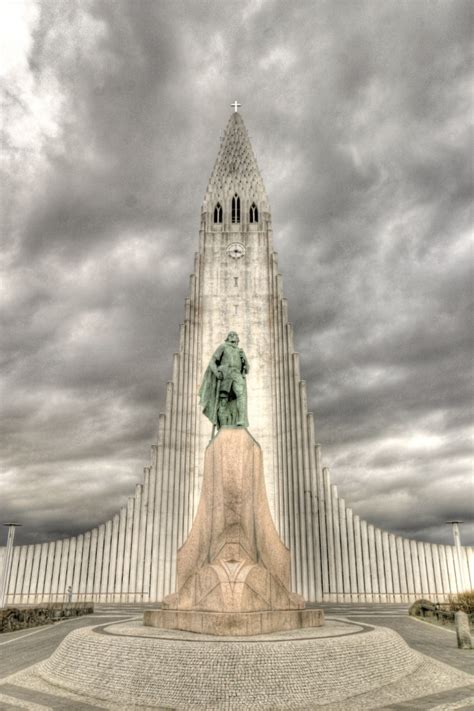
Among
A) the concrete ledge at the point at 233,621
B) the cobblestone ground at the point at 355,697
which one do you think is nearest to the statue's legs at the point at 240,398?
the concrete ledge at the point at 233,621

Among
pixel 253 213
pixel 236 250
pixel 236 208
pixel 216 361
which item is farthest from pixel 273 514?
pixel 236 208

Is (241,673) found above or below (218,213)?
below

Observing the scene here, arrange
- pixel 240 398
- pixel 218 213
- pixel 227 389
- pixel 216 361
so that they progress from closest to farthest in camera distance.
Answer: pixel 240 398 < pixel 227 389 < pixel 216 361 < pixel 218 213

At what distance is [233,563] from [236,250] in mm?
29325

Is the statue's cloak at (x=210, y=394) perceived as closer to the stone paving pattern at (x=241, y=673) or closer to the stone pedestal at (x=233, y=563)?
the stone pedestal at (x=233, y=563)

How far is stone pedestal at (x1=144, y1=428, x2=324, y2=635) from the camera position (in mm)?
8203

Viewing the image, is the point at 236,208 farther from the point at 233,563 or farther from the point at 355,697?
the point at 355,697

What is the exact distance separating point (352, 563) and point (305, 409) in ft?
28.9

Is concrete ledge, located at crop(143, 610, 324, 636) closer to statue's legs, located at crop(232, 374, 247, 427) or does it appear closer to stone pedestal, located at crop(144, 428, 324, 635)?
stone pedestal, located at crop(144, 428, 324, 635)

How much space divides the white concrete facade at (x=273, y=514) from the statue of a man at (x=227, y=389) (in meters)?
19.2

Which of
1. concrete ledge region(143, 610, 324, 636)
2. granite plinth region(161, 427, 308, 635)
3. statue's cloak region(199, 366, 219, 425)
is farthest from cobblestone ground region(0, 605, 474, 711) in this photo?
statue's cloak region(199, 366, 219, 425)

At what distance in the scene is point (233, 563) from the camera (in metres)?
8.76

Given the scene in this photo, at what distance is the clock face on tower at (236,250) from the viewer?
35.7 m

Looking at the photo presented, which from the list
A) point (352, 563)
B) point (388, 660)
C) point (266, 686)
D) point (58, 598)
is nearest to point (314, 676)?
point (266, 686)
